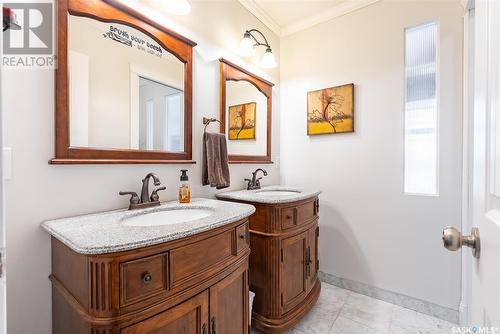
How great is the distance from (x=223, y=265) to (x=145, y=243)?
39 cm

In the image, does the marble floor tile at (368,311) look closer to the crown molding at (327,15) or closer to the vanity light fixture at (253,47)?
the vanity light fixture at (253,47)

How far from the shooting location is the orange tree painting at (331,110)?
2033mm

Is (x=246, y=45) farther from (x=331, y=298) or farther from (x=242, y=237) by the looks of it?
(x=331, y=298)

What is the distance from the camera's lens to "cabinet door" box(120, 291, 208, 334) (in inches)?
29.3

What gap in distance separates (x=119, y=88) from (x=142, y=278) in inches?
37.2

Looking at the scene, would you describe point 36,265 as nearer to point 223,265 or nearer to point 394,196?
point 223,265

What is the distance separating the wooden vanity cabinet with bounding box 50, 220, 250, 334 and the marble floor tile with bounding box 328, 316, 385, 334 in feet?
2.96

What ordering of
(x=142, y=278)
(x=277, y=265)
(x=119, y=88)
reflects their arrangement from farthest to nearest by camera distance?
(x=277, y=265)
(x=119, y=88)
(x=142, y=278)

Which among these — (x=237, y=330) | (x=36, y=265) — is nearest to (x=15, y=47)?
(x=36, y=265)

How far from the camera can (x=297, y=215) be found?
5.21 feet

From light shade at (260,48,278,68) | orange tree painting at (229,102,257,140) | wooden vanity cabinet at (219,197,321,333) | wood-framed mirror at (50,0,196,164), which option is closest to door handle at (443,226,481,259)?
wooden vanity cabinet at (219,197,321,333)

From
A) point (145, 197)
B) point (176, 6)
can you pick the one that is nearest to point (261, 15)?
point (176, 6)

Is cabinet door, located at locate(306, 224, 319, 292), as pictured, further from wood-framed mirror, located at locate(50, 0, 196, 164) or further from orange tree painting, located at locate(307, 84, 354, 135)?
wood-framed mirror, located at locate(50, 0, 196, 164)

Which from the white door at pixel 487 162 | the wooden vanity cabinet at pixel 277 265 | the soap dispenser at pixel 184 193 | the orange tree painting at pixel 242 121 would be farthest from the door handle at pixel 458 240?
the orange tree painting at pixel 242 121
